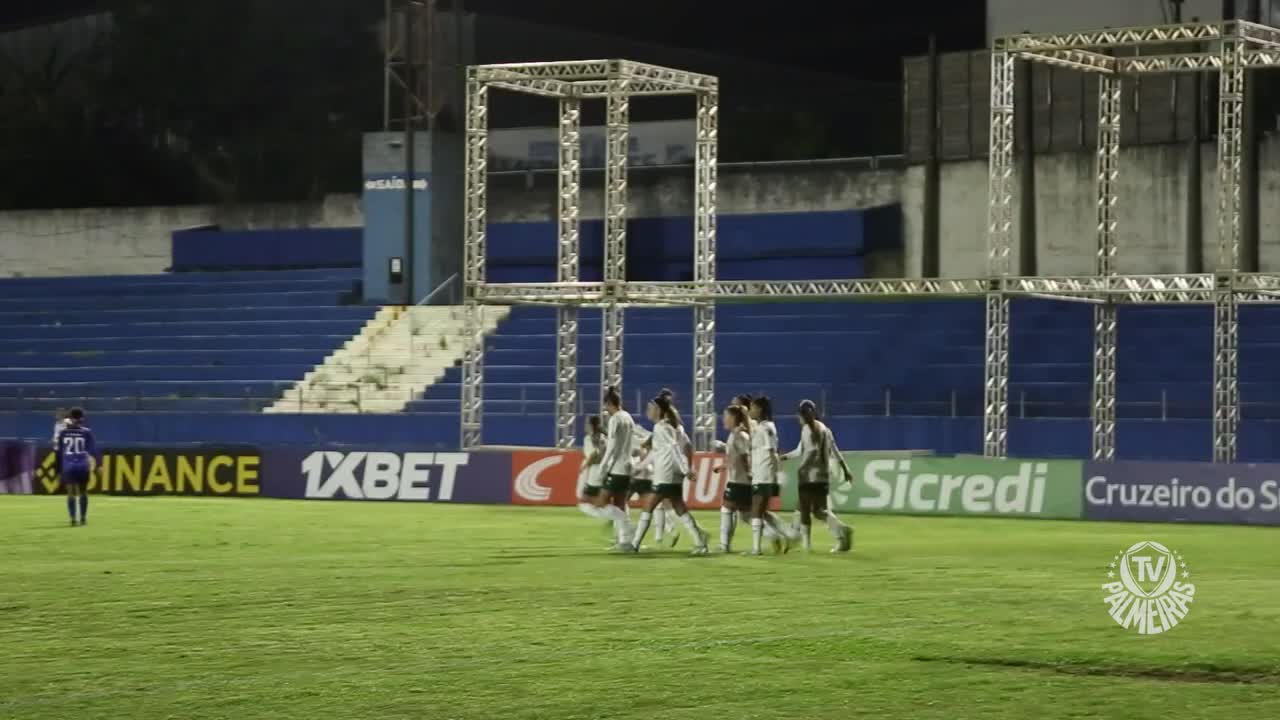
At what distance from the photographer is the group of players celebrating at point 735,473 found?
78.5 feet

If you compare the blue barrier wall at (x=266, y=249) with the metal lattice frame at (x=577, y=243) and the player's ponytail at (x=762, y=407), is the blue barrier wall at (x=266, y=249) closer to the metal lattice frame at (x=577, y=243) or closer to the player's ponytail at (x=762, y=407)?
the metal lattice frame at (x=577, y=243)

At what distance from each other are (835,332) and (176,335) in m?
18.2

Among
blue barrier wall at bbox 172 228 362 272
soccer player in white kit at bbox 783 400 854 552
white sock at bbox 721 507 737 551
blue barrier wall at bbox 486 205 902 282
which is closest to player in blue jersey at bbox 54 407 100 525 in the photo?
white sock at bbox 721 507 737 551

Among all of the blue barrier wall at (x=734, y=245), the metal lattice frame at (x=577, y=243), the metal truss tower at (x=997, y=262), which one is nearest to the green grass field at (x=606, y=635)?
the metal truss tower at (x=997, y=262)

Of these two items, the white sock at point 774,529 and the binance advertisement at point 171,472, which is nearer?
the white sock at point 774,529

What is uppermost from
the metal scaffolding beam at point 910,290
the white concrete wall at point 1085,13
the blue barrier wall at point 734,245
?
the white concrete wall at point 1085,13

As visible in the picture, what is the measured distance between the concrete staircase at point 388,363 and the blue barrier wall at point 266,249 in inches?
213

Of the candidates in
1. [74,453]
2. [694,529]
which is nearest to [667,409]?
[694,529]

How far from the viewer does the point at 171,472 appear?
140 ft

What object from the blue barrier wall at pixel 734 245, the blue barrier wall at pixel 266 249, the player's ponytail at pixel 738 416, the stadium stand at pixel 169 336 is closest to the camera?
the player's ponytail at pixel 738 416

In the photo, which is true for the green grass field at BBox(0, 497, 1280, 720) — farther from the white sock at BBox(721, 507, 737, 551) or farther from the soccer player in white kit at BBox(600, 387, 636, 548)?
the white sock at BBox(721, 507, 737, 551)

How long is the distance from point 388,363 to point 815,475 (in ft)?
97.8

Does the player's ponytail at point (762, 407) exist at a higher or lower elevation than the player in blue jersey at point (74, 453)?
higher

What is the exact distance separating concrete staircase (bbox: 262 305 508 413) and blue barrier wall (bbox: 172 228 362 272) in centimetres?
541
